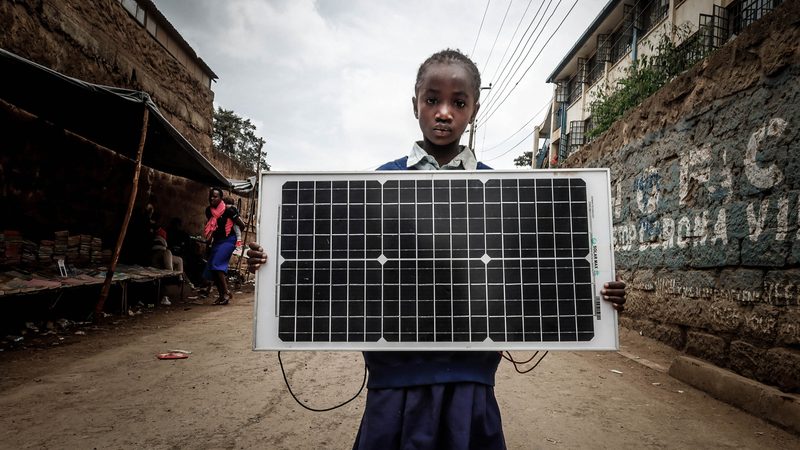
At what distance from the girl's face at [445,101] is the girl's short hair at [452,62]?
0.03m

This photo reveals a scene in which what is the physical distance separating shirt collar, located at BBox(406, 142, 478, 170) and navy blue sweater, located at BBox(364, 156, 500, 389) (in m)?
0.76

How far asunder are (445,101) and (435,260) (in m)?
0.68

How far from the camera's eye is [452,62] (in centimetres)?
175

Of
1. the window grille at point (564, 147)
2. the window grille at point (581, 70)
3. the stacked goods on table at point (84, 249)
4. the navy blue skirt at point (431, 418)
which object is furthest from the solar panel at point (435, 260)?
the window grille at point (581, 70)

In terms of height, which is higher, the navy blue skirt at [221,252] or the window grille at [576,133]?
the window grille at [576,133]

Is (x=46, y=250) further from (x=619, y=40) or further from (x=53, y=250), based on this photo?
(x=619, y=40)

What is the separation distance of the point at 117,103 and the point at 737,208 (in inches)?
287

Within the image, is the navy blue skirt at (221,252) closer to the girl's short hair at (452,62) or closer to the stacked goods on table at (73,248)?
the stacked goods on table at (73,248)

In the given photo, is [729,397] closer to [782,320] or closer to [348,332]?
[782,320]

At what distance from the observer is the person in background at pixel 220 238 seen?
7.95 m

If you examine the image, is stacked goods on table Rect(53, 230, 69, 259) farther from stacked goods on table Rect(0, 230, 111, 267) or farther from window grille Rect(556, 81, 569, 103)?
window grille Rect(556, 81, 569, 103)

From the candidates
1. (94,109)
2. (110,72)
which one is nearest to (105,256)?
(94,109)

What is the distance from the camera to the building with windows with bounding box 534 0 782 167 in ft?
40.4

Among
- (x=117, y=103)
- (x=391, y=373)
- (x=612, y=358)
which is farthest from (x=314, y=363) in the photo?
(x=117, y=103)
